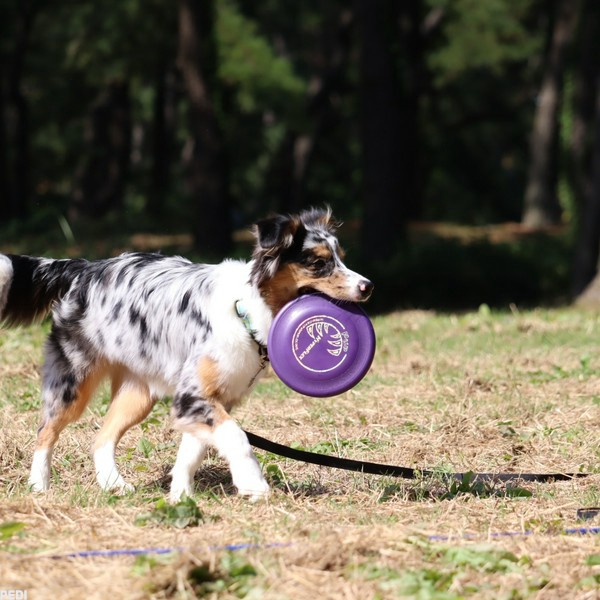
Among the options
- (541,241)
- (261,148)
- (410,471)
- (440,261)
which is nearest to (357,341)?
(410,471)

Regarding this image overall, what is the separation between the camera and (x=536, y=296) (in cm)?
2008

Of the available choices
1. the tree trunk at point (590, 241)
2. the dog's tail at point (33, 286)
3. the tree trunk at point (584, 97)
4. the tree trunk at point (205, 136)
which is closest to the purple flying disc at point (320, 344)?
the dog's tail at point (33, 286)

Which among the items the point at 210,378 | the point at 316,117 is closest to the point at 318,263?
the point at 210,378

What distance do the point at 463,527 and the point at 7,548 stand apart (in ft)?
7.39

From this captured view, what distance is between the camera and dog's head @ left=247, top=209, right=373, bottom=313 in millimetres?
5863

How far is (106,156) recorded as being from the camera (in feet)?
113

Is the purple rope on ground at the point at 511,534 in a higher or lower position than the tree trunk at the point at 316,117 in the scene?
lower

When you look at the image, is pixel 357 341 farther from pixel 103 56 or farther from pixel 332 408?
pixel 103 56

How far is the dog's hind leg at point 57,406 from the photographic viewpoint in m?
6.44

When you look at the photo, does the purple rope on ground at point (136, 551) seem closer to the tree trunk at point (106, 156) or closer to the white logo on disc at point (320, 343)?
the white logo on disc at point (320, 343)

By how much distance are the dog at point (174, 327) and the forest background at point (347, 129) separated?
9.16 m

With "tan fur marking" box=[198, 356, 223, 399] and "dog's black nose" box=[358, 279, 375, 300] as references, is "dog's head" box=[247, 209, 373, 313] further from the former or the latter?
"tan fur marking" box=[198, 356, 223, 399]

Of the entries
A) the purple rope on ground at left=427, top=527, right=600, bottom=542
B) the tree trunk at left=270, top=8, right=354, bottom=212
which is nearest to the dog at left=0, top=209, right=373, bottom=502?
the purple rope on ground at left=427, top=527, right=600, bottom=542

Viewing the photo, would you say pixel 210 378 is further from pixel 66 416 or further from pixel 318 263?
pixel 66 416
